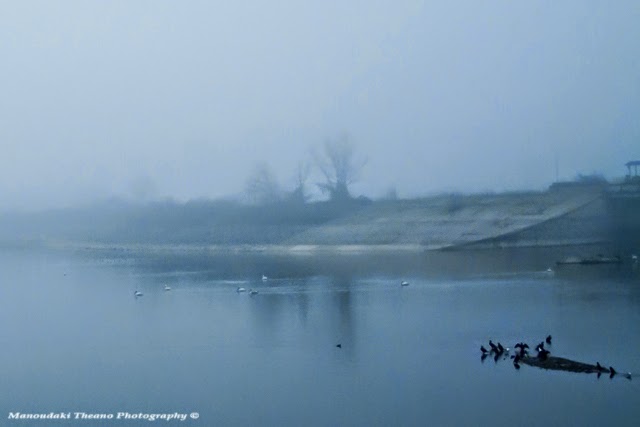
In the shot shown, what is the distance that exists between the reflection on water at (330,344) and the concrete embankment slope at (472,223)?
17.9 feet

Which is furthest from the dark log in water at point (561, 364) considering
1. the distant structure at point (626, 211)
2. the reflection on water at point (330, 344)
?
the distant structure at point (626, 211)

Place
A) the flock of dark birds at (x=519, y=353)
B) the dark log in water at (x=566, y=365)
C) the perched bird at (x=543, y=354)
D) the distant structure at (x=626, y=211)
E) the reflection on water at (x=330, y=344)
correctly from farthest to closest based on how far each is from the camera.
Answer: the distant structure at (x=626, y=211), the perched bird at (x=543, y=354), the flock of dark birds at (x=519, y=353), the dark log in water at (x=566, y=365), the reflection on water at (x=330, y=344)

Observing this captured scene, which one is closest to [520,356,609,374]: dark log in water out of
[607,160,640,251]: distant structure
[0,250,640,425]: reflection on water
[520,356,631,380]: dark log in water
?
[520,356,631,380]: dark log in water

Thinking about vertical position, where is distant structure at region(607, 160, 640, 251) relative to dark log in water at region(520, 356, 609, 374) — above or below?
above

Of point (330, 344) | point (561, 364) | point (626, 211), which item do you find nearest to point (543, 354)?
point (561, 364)

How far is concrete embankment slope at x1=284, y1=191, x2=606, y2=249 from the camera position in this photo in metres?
27.4

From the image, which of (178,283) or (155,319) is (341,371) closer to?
(155,319)

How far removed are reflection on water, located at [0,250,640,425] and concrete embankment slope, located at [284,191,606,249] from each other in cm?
544

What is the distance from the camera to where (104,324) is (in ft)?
49.3

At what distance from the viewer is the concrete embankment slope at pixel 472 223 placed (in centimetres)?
2738

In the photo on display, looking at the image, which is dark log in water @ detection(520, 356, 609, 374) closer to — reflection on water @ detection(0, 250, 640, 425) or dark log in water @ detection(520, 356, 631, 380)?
dark log in water @ detection(520, 356, 631, 380)

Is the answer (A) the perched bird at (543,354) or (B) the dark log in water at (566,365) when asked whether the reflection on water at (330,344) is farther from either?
(A) the perched bird at (543,354)

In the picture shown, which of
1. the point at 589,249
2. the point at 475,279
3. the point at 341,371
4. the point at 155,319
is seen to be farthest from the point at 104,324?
the point at 589,249

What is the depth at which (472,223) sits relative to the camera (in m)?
29.7
